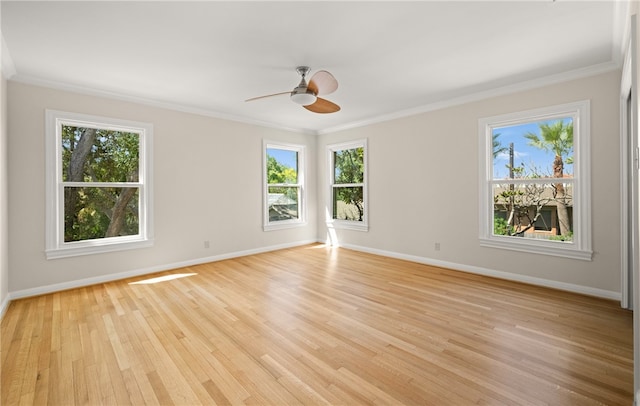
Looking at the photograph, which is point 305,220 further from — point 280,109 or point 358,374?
point 358,374

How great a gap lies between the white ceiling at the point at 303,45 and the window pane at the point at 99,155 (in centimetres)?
56

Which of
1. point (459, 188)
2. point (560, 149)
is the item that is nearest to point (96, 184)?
point (459, 188)

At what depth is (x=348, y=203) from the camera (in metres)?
6.18

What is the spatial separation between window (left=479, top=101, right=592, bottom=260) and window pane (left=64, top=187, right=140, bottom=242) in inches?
197

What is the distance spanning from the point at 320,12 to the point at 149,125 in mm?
3242

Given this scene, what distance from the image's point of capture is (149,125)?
4344 millimetres

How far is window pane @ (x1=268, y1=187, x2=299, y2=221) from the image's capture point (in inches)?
237

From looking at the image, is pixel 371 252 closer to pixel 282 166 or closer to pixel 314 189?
pixel 314 189

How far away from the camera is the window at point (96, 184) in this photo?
3.64m

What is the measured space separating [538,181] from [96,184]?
5.68 m

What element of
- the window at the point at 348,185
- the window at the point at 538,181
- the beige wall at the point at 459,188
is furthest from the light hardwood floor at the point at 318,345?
the window at the point at 348,185

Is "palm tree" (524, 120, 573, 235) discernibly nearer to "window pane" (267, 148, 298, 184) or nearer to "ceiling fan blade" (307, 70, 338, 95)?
"ceiling fan blade" (307, 70, 338, 95)

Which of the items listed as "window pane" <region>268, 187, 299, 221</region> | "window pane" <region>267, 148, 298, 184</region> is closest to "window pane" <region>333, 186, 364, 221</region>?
"window pane" <region>268, 187, 299, 221</region>

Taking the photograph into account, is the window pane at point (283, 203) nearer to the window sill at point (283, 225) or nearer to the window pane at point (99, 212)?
the window sill at point (283, 225)
